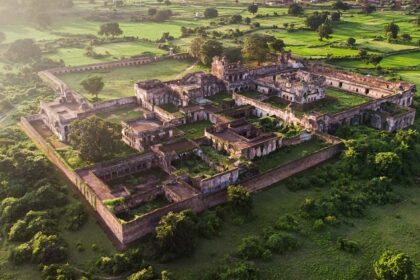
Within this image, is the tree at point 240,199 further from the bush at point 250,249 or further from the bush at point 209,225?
the bush at point 250,249

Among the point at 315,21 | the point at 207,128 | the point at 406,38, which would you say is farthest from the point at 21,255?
the point at 406,38

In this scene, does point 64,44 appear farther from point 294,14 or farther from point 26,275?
point 26,275

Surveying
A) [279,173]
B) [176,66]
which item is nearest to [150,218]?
[279,173]

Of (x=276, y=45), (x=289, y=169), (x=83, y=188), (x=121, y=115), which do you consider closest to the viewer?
(x=83, y=188)

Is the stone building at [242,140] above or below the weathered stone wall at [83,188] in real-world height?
above

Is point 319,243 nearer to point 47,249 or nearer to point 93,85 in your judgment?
point 47,249

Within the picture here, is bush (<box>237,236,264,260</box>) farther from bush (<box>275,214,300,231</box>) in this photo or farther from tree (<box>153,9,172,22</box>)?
tree (<box>153,9,172,22</box>)

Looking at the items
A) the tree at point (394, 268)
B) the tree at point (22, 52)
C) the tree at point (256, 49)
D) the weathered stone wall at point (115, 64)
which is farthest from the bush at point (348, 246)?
the tree at point (22, 52)
